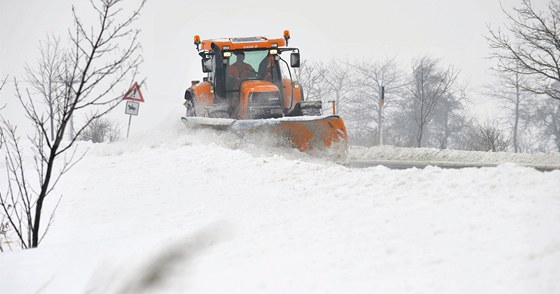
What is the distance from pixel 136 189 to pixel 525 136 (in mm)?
31480

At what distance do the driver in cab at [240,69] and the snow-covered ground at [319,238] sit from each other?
17.5 feet

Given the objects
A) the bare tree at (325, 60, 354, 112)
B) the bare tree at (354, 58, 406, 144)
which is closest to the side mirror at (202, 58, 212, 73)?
the bare tree at (325, 60, 354, 112)

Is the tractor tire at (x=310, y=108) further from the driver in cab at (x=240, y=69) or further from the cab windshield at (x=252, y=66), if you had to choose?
the driver in cab at (x=240, y=69)

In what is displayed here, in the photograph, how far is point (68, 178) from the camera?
7891 millimetres

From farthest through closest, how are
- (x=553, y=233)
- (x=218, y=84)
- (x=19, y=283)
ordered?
(x=218, y=84) → (x=19, y=283) → (x=553, y=233)

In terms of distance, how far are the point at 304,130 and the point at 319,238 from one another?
5.58 metres

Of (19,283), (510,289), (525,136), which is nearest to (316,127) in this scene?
(19,283)

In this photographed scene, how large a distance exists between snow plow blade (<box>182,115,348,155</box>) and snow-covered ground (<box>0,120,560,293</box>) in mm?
2944

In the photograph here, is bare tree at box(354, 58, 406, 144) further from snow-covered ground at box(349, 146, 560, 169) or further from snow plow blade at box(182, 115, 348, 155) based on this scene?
snow plow blade at box(182, 115, 348, 155)

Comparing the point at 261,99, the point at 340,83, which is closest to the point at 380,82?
the point at 340,83

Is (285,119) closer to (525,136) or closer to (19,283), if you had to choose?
(19,283)

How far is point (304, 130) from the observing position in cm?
883

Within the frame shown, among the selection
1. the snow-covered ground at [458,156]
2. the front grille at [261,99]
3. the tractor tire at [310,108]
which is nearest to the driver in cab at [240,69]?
the front grille at [261,99]

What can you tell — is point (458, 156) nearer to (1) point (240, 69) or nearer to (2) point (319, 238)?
(1) point (240, 69)
